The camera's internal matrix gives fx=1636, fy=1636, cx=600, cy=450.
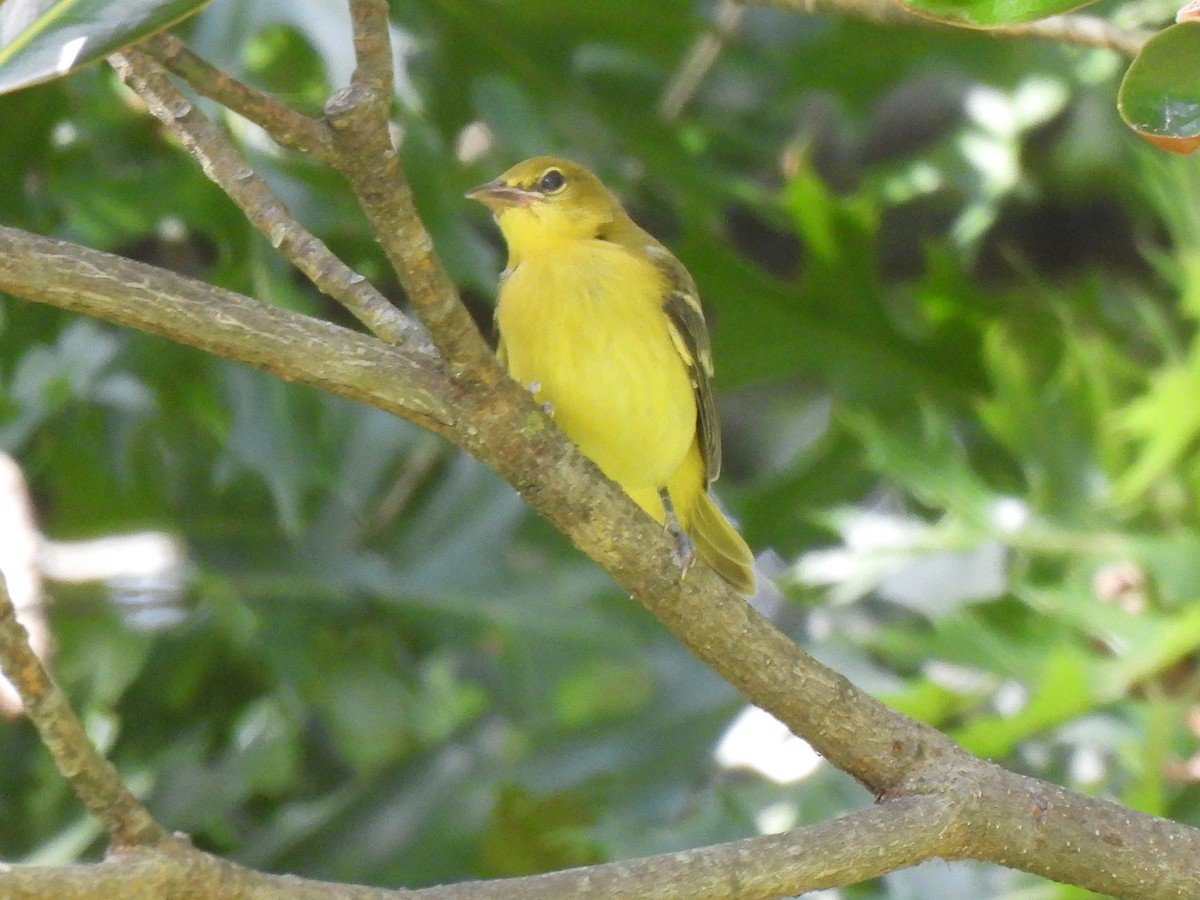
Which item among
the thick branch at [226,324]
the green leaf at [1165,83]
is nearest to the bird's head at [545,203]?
the thick branch at [226,324]

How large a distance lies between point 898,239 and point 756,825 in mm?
3415

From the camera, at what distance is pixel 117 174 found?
465 centimetres

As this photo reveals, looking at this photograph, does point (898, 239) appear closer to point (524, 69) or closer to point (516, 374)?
point (524, 69)

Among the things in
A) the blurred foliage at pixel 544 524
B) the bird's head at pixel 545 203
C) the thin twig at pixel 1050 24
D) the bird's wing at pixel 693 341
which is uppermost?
the thin twig at pixel 1050 24

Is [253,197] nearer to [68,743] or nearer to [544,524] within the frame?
[68,743]

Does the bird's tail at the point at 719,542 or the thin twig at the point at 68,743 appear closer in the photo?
the thin twig at the point at 68,743

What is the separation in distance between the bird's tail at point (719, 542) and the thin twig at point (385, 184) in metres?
2.00

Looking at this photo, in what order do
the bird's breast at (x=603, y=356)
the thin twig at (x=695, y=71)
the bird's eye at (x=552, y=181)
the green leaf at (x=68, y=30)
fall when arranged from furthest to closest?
the thin twig at (x=695, y=71) → the bird's eye at (x=552, y=181) → the bird's breast at (x=603, y=356) → the green leaf at (x=68, y=30)

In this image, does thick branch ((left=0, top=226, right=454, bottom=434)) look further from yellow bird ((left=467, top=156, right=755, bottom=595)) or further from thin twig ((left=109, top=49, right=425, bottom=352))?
yellow bird ((left=467, top=156, right=755, bottom=595))

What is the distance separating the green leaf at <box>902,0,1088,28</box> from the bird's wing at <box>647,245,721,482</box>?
6.27 ft

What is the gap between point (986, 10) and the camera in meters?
2.02

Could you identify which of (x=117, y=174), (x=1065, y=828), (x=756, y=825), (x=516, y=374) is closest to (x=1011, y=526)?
(x=756, y=825)

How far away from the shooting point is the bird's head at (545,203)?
159 inches

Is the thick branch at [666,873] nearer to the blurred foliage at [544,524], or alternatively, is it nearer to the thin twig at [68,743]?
the thin twig at [68,743]
